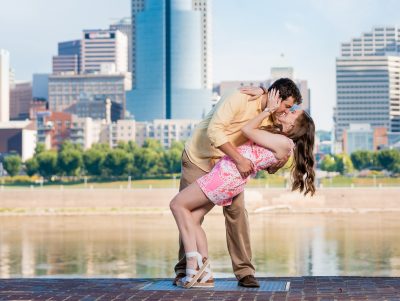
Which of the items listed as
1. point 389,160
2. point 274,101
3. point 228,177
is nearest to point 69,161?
point 389,160

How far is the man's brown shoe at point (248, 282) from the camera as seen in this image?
817 centimetres

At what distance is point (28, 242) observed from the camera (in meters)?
37.3

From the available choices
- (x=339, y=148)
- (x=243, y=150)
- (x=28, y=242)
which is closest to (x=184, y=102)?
(x=339, y=148)

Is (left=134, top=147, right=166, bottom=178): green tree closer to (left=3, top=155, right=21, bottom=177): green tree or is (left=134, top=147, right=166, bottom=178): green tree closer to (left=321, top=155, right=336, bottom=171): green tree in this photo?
(left=3, top=155, right=21, bottom=177): green tree

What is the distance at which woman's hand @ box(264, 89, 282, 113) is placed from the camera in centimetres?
793

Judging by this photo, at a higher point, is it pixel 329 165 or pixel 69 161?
pixel 69 161

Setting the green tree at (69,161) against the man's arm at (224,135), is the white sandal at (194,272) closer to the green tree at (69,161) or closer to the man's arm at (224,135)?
the man's arm at (224,135)

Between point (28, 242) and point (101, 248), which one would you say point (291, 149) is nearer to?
point (101, 248)

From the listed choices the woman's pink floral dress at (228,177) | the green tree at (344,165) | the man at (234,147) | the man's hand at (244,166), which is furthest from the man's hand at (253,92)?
the green tree at (344,165)

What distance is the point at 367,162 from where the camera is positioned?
11994cm

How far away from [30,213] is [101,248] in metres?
37.0

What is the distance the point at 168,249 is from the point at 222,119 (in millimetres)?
25411

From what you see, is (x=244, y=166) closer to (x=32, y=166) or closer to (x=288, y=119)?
(x=288, y=119)

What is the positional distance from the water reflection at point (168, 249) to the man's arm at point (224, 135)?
1403 centimetres
